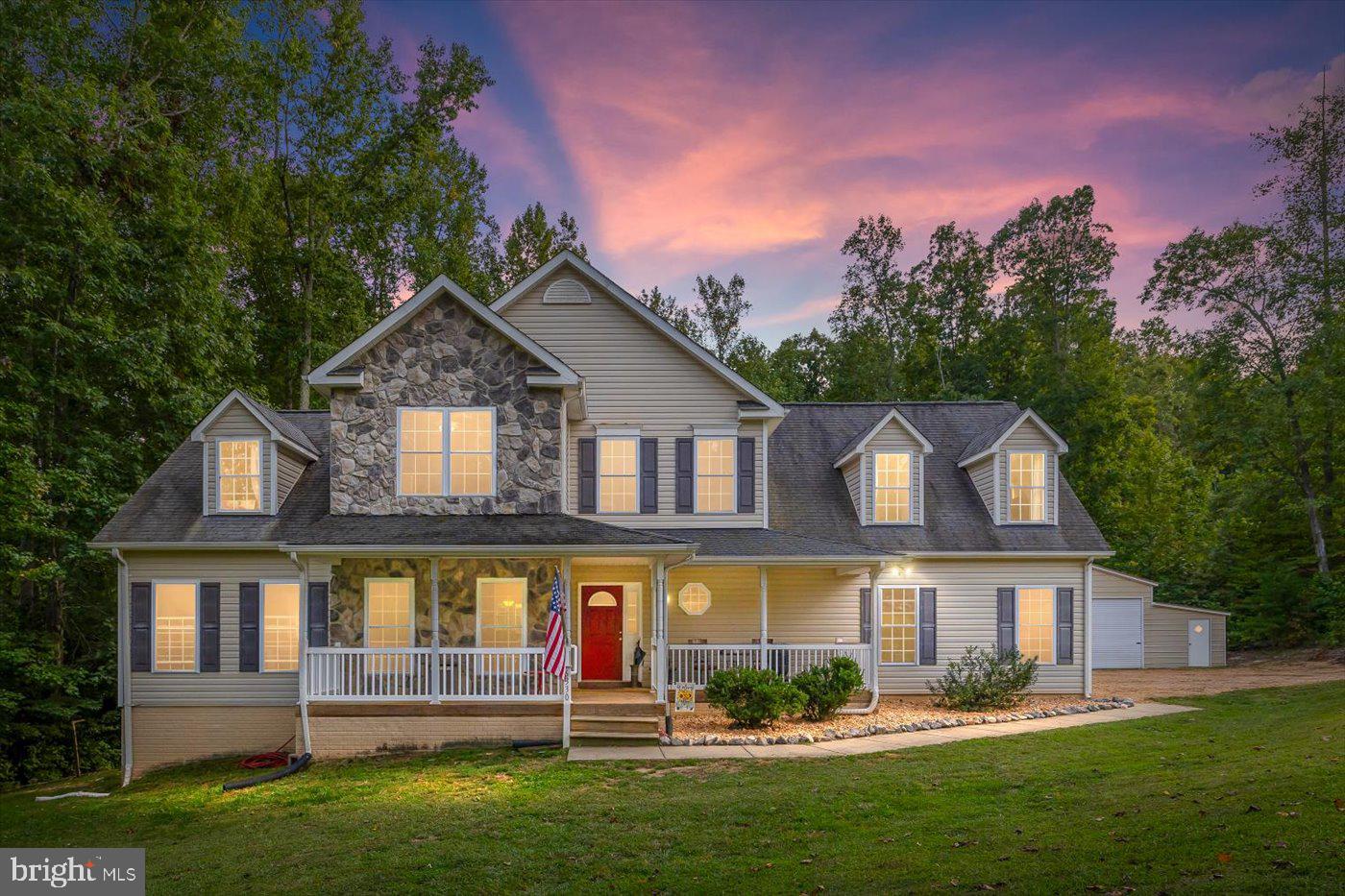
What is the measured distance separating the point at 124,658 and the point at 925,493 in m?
17.3

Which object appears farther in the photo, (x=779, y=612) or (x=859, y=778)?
(x=779, y=612)

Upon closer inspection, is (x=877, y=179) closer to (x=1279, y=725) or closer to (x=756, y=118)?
(x=756, y=118)

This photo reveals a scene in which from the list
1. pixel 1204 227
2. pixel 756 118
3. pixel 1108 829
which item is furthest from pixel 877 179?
pixel 1108 829

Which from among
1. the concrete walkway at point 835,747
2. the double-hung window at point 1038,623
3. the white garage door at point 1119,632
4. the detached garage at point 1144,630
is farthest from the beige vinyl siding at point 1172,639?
the concrete walkway at point 835,747

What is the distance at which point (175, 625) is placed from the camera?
14.6 metres

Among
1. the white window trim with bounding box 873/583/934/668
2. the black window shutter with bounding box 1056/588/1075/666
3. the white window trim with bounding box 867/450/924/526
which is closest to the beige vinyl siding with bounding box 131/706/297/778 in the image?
the white window trim with bounding box 873/583/934/668

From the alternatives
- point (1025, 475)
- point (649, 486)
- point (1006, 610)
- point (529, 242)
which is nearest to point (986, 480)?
point (1025, 475)

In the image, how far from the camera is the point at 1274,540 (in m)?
26.4

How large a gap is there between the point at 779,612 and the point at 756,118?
12.1 meters

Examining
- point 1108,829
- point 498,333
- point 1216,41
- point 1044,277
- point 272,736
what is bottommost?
point 272,736

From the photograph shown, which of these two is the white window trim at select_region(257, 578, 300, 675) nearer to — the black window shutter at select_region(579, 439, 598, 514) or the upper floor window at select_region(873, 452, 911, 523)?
the black window shutter at select_region(579, 439, 598, 514)

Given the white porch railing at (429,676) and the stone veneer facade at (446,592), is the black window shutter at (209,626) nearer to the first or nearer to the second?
the stone veneer facade at (446,592)

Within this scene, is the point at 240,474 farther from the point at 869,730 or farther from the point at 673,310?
the point at 673,310

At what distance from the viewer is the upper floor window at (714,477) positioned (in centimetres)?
1638
